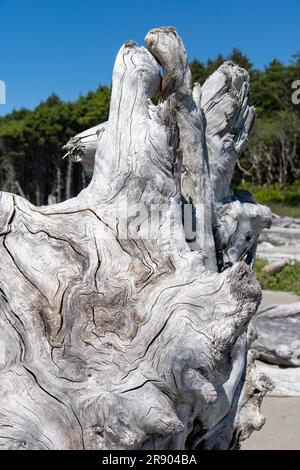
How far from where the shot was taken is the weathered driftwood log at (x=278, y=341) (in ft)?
26.0

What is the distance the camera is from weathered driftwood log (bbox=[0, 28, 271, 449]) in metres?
3.21

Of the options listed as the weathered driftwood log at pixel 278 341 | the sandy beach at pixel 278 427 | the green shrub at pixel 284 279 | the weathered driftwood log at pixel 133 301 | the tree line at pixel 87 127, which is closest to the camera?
the weathered driftwood log at pixel 133 301

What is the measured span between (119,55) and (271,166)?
39350 mm

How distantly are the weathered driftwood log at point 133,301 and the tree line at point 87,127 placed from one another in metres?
33.8

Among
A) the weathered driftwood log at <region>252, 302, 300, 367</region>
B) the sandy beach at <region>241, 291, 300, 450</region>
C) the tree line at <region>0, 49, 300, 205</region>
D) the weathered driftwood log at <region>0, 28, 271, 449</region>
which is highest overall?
the tree line at <region>0, 49, 300, 205</region>

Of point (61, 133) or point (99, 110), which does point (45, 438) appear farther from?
point (61, 133)

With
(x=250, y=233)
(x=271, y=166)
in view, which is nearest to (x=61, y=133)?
(x=271, y=166)

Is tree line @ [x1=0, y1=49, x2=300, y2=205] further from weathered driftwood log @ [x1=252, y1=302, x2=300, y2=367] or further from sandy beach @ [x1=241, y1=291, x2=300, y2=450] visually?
sandy beach @ [x1=241, y1=291, x2=300, y2=450]

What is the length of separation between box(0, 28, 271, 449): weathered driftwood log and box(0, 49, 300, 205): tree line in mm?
33763

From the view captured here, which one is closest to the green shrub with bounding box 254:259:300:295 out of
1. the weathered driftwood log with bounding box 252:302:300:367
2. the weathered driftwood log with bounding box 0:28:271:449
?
the weathered driftwood log with bounding box 252:302:300:367

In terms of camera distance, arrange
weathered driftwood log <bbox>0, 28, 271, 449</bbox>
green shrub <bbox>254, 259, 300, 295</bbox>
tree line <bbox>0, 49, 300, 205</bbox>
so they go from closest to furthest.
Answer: weathered driftwood log <bbox>0, 28, 271, 449</bbox> < green shrub <bbox>254, 259, 300, 295</bbox> < tree line <bbox>0, 49, 300, 205</bbox>

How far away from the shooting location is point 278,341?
8.18 m

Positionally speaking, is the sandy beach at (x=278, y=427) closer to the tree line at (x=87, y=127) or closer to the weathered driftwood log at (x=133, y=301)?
the weathered driftwood log at (x=133, y=301)

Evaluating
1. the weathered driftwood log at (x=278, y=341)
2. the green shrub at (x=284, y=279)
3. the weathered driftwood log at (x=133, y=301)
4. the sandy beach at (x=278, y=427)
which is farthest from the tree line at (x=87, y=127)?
the weathered driftwood log at (x=133, y=301)
